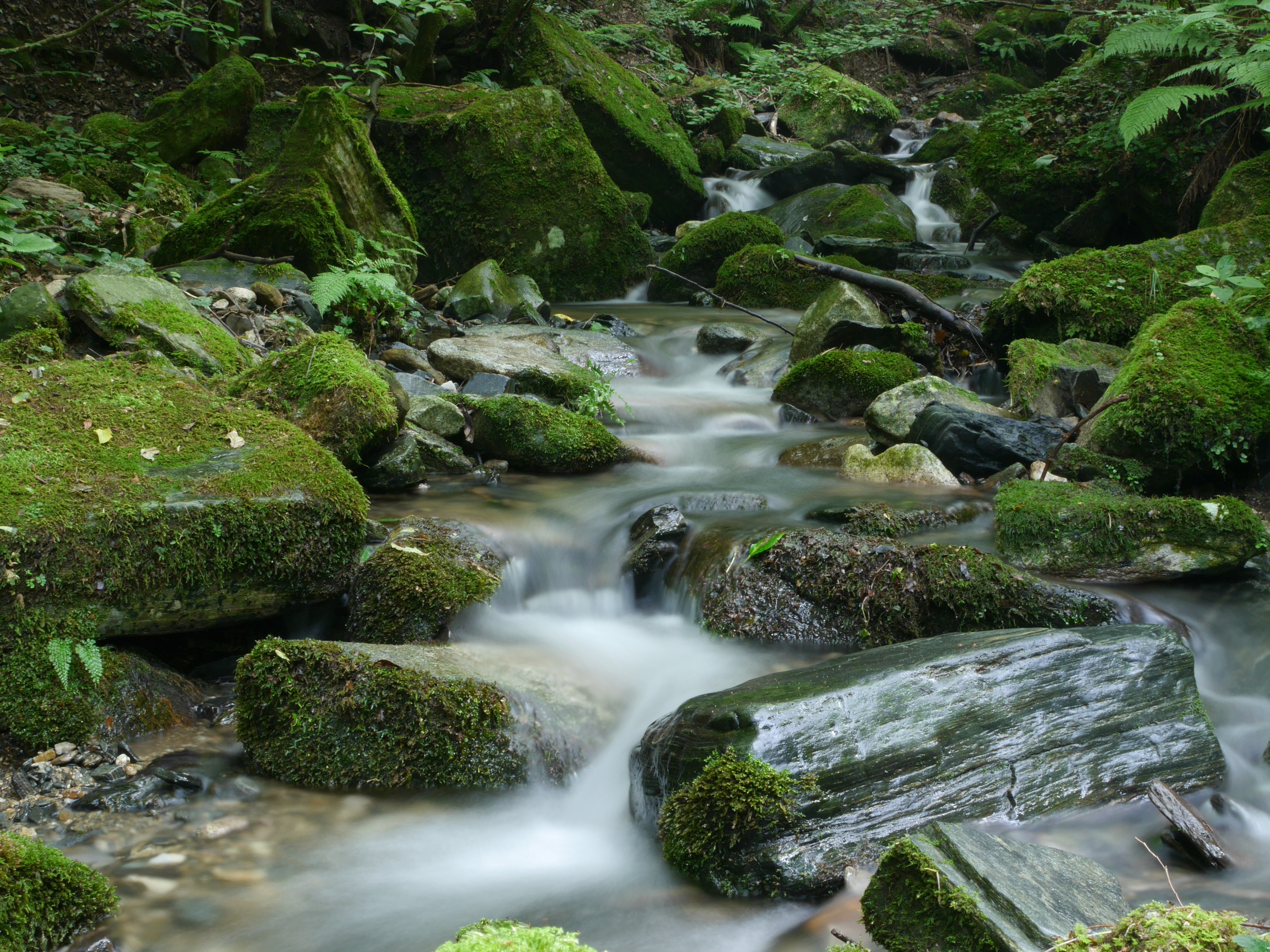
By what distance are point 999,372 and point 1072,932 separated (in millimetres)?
6450

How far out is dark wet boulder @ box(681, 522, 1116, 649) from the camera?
12.6 ft

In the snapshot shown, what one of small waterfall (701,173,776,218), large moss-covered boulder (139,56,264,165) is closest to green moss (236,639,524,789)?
large moss-covered boulder (139,56,264,165)

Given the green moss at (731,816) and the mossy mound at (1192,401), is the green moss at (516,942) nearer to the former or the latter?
the green moss at (731,816)

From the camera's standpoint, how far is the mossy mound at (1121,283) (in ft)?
23.0

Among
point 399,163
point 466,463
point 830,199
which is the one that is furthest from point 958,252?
point 466,463

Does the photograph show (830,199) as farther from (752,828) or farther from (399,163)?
(752,828)

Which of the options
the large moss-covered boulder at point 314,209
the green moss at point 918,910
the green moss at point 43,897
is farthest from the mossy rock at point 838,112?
the green moss at point 43,897

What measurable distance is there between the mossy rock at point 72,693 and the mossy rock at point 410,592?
2.59 ft

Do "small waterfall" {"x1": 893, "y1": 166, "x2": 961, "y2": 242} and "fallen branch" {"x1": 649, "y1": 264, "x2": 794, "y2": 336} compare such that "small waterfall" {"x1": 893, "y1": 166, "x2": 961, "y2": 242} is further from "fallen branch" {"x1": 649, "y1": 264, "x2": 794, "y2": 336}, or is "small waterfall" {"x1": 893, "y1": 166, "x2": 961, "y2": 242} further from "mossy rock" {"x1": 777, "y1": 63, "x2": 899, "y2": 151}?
"fallen branch" {"x1": 649, "y1": 264, "x2": 794, "y2": 336}

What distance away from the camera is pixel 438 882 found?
2.73m

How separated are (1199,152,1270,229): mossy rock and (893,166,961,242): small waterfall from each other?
201 inches

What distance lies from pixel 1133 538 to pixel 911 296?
4630 mm

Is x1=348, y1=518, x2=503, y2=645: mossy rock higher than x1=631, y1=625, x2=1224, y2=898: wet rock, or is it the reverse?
x1=348, y1=518, x2=503, y2=645: mossy rock

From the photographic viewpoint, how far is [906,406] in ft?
20.1
